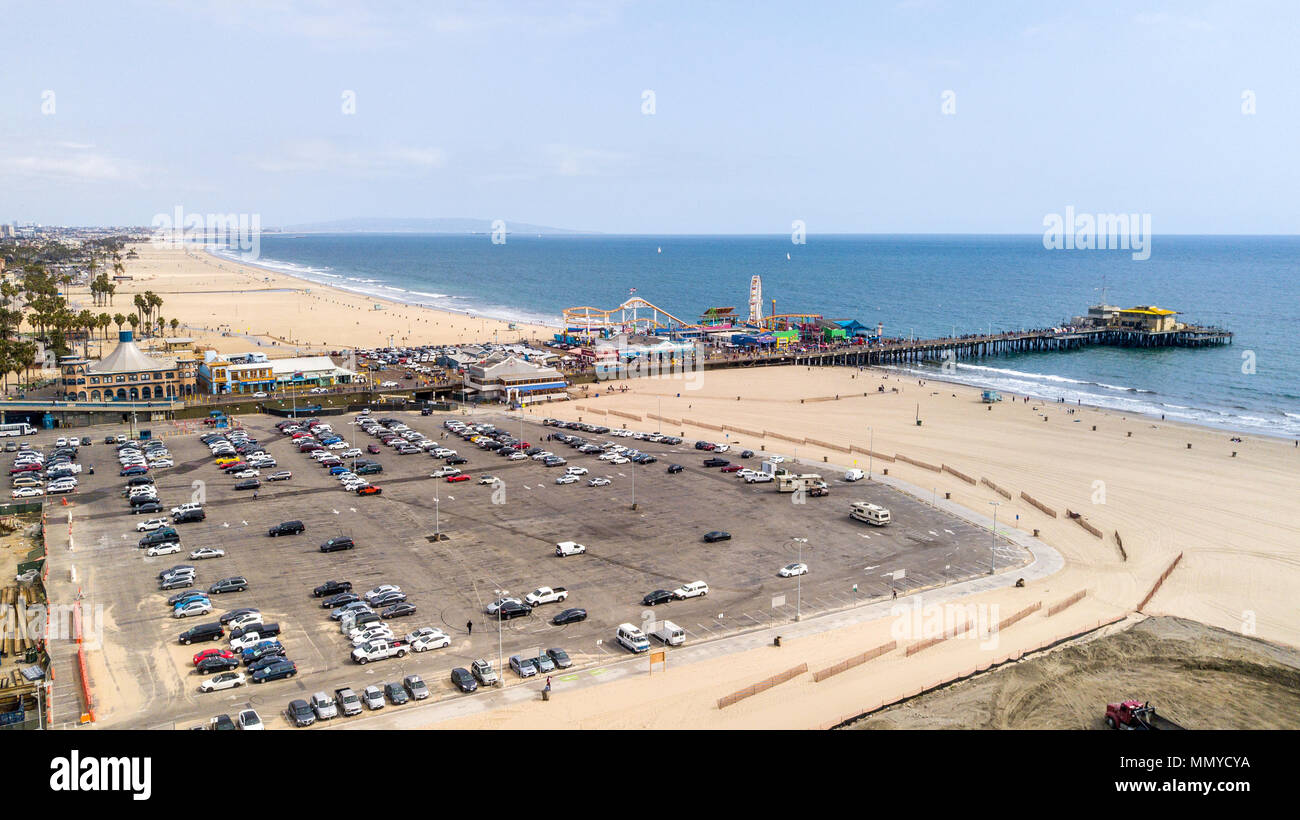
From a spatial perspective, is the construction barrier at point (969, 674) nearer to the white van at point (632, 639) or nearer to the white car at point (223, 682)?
the white van at point (632, 639)

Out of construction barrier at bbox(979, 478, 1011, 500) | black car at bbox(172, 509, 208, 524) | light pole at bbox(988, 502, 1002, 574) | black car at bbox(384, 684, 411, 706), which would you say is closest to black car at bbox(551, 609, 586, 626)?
black car at bbox(384, 684, 411, 706)

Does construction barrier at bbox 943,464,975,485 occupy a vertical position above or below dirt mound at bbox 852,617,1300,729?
above

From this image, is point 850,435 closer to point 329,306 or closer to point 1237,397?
point 1237,397

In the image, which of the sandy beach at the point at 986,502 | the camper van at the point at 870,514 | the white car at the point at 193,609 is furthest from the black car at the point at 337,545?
the camper van at the point at 870,514

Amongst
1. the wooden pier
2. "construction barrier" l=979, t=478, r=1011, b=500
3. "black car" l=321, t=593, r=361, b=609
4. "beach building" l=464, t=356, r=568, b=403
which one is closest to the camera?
"black car" l=321, t=593, r=361, b=609

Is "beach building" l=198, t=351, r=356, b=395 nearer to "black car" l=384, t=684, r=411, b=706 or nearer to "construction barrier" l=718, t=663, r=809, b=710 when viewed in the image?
"black car" l=384, t=684, r=411, b=706

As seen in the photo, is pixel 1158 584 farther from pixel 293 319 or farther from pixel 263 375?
pixel 293 319

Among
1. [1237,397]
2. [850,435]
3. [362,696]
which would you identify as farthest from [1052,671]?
[1237,397]

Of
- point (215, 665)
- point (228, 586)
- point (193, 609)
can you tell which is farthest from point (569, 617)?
point (193, 609)
